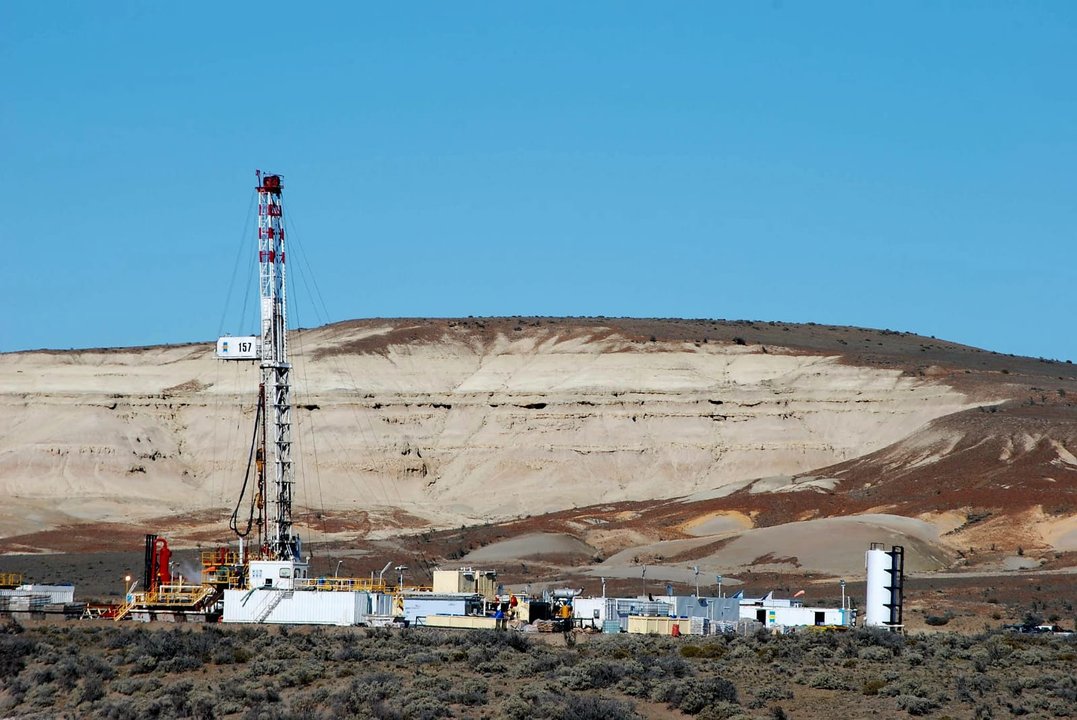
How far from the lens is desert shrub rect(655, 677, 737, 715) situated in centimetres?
3102

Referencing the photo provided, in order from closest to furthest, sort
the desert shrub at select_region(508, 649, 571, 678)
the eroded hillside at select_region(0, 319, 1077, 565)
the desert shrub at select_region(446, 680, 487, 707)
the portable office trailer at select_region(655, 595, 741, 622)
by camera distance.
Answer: the desert shrub at select_region(446, 680, 487, 707)
the desert shrub at select_region(508, 649, 571, 678)
the portable office trailer at select_region(655, 595, 741, 622)
the eroded hillside at select_region(0, 319, 1077, 565)

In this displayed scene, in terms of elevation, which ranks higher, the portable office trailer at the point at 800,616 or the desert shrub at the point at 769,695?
the portable office trailer at the point at 800,616

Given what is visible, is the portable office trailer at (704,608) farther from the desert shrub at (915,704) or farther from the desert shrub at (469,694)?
the desert shrub at (915,704)

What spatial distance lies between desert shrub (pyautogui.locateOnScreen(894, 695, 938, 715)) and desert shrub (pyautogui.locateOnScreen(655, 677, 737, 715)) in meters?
3.08

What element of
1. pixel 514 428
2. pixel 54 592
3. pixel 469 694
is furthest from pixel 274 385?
pixel 514 428

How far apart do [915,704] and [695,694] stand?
4.01 meters

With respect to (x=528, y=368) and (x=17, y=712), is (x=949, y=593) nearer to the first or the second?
(x=17, y=712)

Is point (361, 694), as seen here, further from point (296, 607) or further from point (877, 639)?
point (296, 607)

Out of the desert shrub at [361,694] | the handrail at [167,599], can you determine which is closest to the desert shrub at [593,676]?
the desert shrub at [361,694]

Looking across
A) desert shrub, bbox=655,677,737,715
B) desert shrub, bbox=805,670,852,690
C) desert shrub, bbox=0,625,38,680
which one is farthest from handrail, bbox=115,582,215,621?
desert shrub, bbox=805,670,852,690

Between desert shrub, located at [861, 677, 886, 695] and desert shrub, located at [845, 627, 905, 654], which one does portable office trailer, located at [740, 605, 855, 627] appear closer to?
desert shrub, located at [845, 627, 905, 654]

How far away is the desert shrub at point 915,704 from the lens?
30.9 m

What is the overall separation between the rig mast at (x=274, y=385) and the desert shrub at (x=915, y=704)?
23.8m

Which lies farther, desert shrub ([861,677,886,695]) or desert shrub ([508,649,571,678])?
desert shrub ([508,649,571,678])
